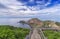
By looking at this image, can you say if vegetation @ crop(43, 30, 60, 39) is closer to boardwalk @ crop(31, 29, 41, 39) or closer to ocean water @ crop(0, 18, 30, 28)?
boardwalk @ crop(31, 29, 41, 39)

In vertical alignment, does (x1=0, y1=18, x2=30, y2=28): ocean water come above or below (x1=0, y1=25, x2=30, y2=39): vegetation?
above

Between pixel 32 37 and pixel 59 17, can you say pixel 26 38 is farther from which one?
pixel 59 17

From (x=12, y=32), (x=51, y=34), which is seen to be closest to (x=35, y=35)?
(x=51, y=34)

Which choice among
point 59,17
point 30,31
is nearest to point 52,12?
point 59,17

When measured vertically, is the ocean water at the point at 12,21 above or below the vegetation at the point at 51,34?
above

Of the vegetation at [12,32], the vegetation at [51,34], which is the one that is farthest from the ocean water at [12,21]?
the vegetation at [51,34]

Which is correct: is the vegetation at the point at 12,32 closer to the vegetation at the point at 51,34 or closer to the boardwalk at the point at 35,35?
the boardwalk at the point at 35,35

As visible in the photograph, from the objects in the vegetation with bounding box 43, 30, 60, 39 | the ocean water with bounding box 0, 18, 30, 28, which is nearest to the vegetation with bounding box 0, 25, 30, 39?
the ocean water with bounding box 0, 18, 30, 28

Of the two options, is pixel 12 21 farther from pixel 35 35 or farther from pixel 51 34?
pixel 51 34

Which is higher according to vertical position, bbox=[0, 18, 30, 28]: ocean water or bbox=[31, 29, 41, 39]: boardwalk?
bbox=[0, 18, 30, 28]: ocean water
